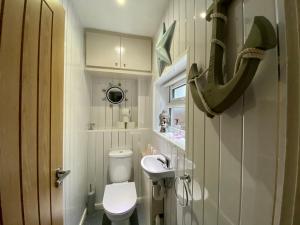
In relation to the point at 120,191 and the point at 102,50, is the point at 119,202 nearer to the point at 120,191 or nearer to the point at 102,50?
the point at 120,191

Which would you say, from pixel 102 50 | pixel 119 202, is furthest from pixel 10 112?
pixel 102 50

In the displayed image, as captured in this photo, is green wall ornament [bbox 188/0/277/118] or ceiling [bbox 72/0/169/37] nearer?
green wall ornament [bbox 188/0/277/118]

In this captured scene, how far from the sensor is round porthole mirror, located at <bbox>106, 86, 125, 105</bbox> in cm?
234

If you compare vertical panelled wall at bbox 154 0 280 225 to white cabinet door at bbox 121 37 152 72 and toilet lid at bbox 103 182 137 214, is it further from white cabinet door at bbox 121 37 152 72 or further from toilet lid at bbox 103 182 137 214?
white cabinet door at bbox 121 37 152 72

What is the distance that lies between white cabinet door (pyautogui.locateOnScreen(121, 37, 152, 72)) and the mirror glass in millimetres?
458

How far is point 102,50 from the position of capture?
197 cm

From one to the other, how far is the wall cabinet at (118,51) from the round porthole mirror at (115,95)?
44 centimetres

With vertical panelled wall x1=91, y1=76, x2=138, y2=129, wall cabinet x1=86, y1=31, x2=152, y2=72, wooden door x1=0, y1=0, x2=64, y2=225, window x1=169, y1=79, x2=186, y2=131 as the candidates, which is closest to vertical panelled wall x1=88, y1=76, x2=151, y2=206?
vertical panelled wall x1=91, y1=76, x2=138, y2=129

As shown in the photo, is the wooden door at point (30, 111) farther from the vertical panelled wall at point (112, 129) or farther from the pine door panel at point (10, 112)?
the vertical panelled wall at point (112, 129)

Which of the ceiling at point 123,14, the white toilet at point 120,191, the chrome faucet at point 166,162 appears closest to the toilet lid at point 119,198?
the white toilet at point 120,191

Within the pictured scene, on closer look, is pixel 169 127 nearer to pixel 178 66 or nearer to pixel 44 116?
pixel 178 66

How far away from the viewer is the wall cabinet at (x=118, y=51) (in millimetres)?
1930

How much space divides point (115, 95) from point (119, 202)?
152 cm

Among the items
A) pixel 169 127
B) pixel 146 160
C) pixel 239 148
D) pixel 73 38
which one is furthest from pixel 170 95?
pixel 239 148
